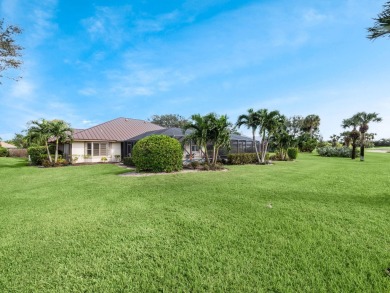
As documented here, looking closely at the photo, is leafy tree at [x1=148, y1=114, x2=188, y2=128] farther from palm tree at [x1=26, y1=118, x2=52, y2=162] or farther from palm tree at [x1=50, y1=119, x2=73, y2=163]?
palm tree at [x1=26, y1=118, x2=52, y2=162]

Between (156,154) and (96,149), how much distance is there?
12.9 metres

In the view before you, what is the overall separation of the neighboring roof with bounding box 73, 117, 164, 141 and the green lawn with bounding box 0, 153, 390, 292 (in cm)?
1618

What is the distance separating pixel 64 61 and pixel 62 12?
6.06 m

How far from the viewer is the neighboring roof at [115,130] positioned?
21497 millimetres

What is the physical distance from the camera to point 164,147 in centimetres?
1239

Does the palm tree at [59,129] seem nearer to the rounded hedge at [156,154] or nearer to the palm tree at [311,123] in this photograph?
the rounded hedge at [156,154]

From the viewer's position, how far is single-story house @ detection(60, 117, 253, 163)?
800 inches

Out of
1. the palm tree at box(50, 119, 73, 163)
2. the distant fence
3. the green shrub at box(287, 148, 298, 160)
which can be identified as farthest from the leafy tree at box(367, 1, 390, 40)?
the distant fence

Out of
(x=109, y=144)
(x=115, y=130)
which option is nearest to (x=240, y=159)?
(x=109, y=144)

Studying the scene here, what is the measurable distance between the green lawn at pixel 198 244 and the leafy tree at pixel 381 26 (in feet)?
15.3

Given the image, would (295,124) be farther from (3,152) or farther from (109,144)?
(3,152)

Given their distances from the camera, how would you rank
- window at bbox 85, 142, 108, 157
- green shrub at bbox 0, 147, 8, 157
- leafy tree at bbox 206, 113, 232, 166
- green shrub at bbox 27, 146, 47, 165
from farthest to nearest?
green shrub at bbox 0, 147, 8, 157 → window at bbox 85, 142, 108, 157 → green shrub at bbox 27, 146, 47, 165 → leafy tree at bbox 206, 113, 232, 166

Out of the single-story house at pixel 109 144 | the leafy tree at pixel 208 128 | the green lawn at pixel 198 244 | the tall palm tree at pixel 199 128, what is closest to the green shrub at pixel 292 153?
the single-story house at pixel 109 144

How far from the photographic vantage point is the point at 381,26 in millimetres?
4656
